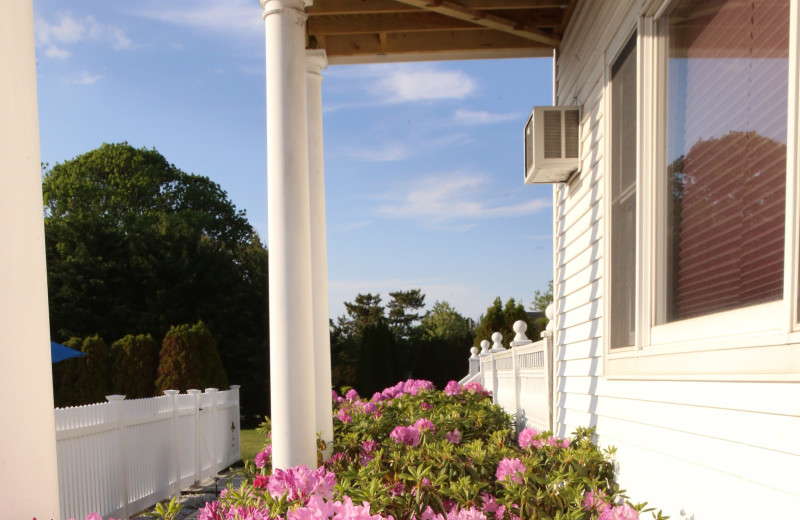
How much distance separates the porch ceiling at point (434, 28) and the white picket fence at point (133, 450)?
3.93 meters

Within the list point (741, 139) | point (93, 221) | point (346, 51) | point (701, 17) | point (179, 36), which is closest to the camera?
point (741, 139)

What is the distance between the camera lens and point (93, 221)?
22891 mm

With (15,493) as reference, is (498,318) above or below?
below

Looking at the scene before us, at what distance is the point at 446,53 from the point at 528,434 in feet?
11.2

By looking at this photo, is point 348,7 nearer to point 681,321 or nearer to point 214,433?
point 681,321

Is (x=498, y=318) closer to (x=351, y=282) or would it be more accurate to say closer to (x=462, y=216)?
(x=462, y=216)

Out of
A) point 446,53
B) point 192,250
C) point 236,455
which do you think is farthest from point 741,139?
point 192,250

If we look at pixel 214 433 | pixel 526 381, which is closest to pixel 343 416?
pixel 526 381

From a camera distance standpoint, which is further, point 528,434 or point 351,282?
point 351,282

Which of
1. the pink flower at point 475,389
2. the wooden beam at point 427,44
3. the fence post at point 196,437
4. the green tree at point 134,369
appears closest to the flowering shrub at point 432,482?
the wooden beam at point 427,44

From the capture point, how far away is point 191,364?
13633 millimetres

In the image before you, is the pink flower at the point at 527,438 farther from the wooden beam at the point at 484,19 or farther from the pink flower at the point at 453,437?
the wooden beam at the point at 484,19

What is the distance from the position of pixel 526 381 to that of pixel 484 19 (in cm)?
352

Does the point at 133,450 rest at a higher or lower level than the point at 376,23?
lower
